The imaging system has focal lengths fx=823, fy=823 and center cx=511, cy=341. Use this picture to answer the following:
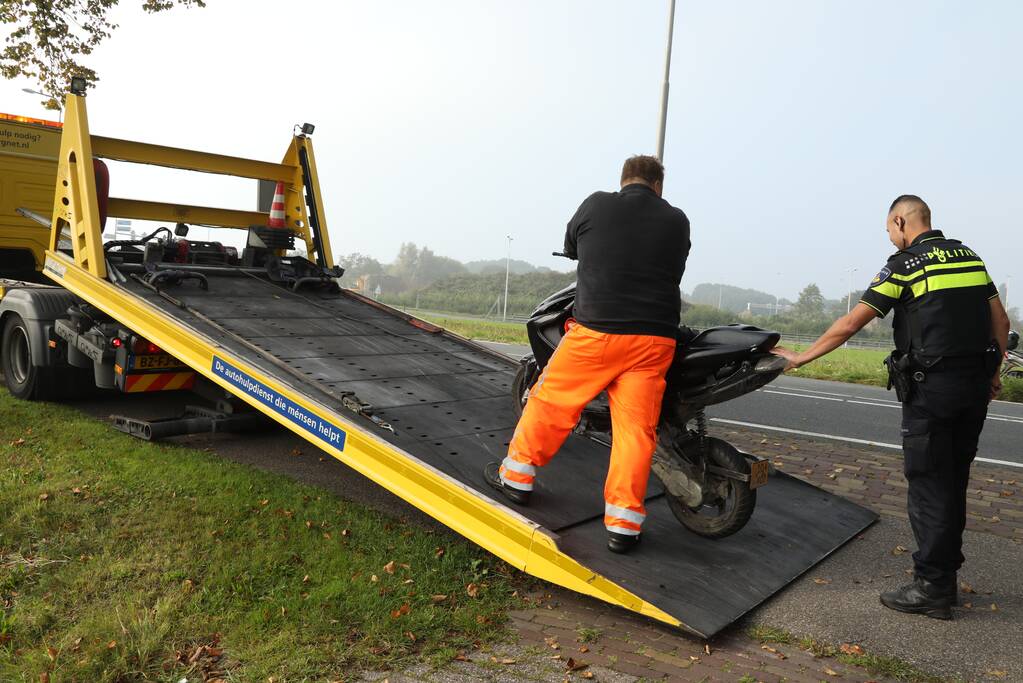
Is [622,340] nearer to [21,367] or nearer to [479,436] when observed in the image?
[479,436]

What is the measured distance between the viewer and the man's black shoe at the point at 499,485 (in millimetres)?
4160

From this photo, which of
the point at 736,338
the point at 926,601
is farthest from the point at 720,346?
the point at 926,601

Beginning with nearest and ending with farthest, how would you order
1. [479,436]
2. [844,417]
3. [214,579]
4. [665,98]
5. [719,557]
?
[214,579] → [719,557] → [479,436] → [844,417] → [665,98]

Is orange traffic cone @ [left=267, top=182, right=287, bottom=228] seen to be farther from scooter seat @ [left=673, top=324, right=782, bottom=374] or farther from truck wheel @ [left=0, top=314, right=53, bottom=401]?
scooter seat @ [left=673, top=324, right=782, bottom=374]

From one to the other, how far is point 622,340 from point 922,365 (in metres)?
1.39

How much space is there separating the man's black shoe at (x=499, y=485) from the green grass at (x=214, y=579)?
370 millimetres

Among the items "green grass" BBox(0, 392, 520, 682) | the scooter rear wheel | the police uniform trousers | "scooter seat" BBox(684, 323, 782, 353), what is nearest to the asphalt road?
the police uniform trousers

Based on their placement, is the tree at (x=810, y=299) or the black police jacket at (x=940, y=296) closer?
the black police jacket at (x=940, y=296)

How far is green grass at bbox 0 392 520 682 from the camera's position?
3.21 metres

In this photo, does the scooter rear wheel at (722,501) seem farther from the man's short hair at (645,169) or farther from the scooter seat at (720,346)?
the man's short hair at (645,169)

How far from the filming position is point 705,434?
4.22m

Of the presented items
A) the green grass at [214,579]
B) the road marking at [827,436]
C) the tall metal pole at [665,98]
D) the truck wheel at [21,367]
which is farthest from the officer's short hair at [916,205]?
the tall metal pole at [665,98]

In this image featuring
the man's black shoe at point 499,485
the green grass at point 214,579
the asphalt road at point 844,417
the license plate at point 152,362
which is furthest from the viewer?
the asphalt road at point 844,417

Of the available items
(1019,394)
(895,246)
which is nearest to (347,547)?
(895,246)
